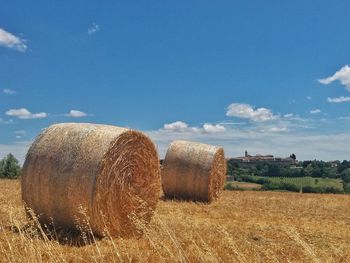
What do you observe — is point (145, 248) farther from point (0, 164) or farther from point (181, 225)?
point (0, 164)

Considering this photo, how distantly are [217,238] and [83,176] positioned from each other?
106 inches

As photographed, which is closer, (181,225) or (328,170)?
(181,225)

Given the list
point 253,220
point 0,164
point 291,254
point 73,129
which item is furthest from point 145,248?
point 0,164

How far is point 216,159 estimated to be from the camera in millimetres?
19016

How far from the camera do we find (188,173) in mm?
18172

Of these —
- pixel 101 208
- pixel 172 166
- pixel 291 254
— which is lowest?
pixel 291 254

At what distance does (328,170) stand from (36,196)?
38715 millimetres

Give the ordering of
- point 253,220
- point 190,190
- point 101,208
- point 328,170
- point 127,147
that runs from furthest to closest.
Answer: point 328,170 → point 190,190 → point 253,220 → point 127,147 → point 101,208

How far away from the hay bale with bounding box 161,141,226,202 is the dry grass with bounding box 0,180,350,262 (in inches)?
54.9

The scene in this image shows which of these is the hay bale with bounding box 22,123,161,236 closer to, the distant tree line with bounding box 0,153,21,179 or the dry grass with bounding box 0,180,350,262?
the dry grass with bounding box 0,180,350,262

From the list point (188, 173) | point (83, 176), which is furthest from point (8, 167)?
point (83, 176)

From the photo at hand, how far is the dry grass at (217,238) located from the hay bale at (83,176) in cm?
46

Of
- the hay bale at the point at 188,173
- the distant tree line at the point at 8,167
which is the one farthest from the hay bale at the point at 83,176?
the distant tree line at the point at 8,167

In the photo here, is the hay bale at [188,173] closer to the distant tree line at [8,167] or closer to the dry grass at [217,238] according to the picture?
the dry grass at [217,238]
